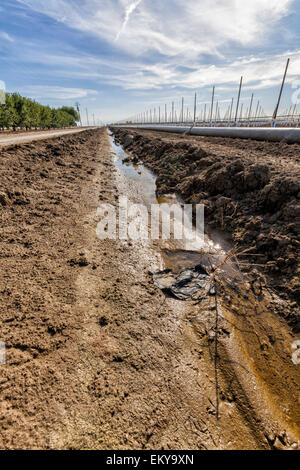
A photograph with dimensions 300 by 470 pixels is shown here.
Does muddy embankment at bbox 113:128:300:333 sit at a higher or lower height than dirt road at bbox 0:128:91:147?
lower

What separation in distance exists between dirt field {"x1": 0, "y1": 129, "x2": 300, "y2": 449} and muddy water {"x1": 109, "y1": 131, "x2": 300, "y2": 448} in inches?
0.6

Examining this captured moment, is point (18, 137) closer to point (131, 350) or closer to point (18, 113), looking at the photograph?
point (131, 350)

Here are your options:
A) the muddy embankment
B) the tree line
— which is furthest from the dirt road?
the tree line

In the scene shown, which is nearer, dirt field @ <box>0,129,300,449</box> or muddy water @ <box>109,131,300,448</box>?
dirt field @ <box>0,129,300,449</box>

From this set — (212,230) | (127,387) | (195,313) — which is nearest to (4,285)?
(127,387)

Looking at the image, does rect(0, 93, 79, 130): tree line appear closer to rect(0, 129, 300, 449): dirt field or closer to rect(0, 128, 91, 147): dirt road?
rect(0, 128, 91, 147): dirt road

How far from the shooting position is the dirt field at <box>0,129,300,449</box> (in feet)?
6.48

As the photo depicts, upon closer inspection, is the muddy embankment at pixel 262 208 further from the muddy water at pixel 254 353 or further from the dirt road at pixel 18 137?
the dirt road at pixel 18 137

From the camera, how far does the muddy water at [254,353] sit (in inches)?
88.8

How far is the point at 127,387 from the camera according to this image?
2.29 m

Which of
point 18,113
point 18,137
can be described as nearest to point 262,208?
point 18,137

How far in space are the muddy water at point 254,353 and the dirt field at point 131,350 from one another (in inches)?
0.6

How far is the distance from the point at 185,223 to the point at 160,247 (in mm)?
1885

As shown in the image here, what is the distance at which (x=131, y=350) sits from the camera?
8.84ft
